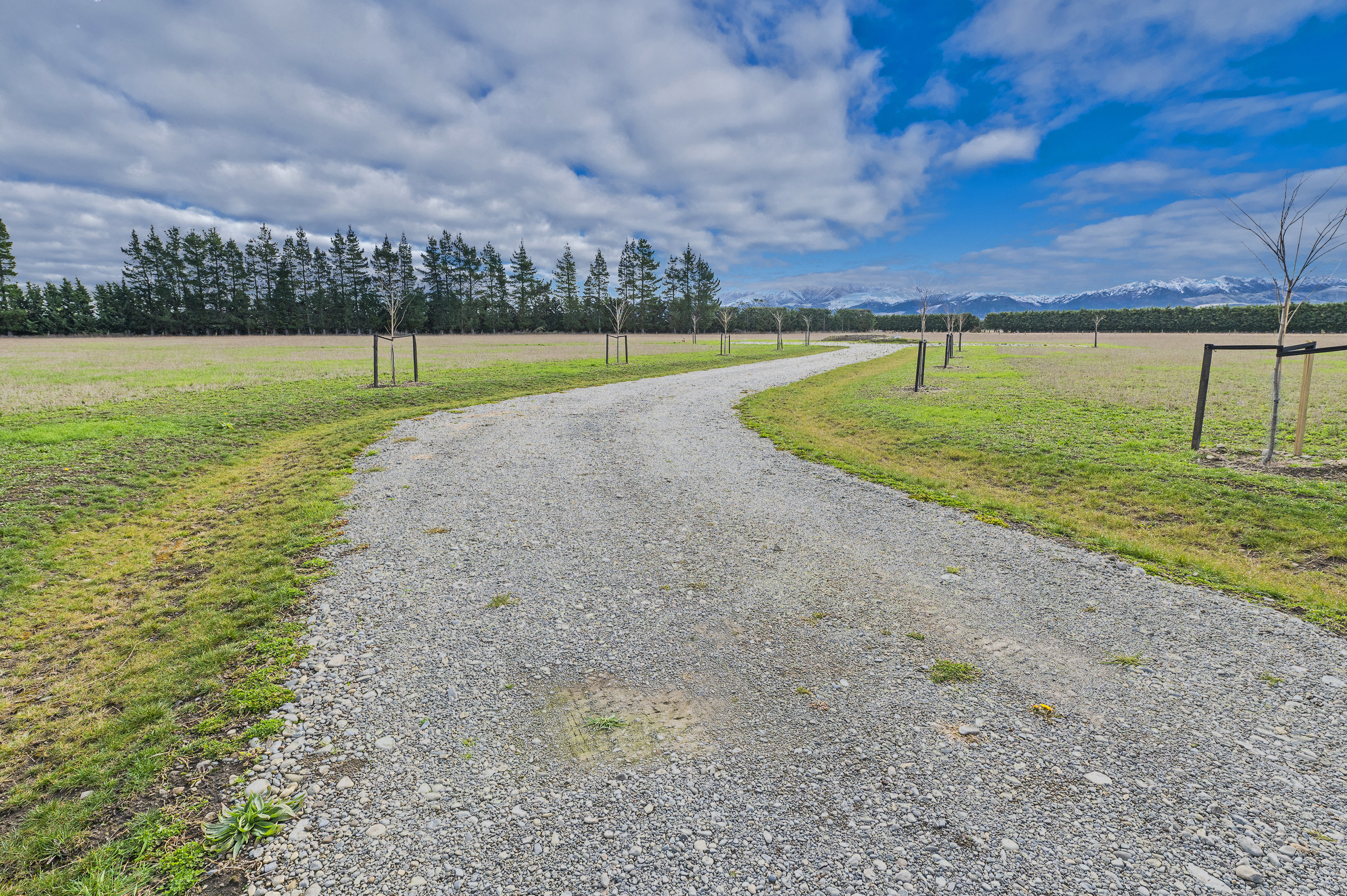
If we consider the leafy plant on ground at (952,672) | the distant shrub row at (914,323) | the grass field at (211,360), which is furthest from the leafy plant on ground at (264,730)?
the distant shrub row at (914,323)

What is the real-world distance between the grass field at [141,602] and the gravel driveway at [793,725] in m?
0.45

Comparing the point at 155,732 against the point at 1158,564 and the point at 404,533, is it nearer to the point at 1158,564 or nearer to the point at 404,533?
the point at 404,533

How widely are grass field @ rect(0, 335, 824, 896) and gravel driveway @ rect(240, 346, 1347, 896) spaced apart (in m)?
0.45

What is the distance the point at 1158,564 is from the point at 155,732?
8427 millimetres

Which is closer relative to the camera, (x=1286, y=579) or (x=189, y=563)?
(x=1286, y=579)

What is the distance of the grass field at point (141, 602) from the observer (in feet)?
9.36

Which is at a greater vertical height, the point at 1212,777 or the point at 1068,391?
the point at 1068,391

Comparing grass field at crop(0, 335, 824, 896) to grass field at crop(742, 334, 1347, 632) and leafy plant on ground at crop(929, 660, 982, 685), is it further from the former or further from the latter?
grass field at crop(742, 334, 1347, 632)

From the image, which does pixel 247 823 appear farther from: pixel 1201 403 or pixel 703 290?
pixel 703 290

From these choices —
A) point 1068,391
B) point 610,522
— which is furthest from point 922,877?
point 1068,391

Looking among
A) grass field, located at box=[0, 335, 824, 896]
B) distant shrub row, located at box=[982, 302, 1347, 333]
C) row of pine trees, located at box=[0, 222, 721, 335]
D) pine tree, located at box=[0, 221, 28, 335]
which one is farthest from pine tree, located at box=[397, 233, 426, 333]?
distant shrub row, located at box=[982, 302, 1347, 333]

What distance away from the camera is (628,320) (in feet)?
300

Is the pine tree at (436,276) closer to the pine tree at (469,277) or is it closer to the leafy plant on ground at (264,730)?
the pine tree at (469,277)

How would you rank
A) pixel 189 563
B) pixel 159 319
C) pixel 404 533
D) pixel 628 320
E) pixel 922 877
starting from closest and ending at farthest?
pixel 922 877 → pixel 189 563 → pixel 404 533 → pixel 159 319 → pixel 628 320
